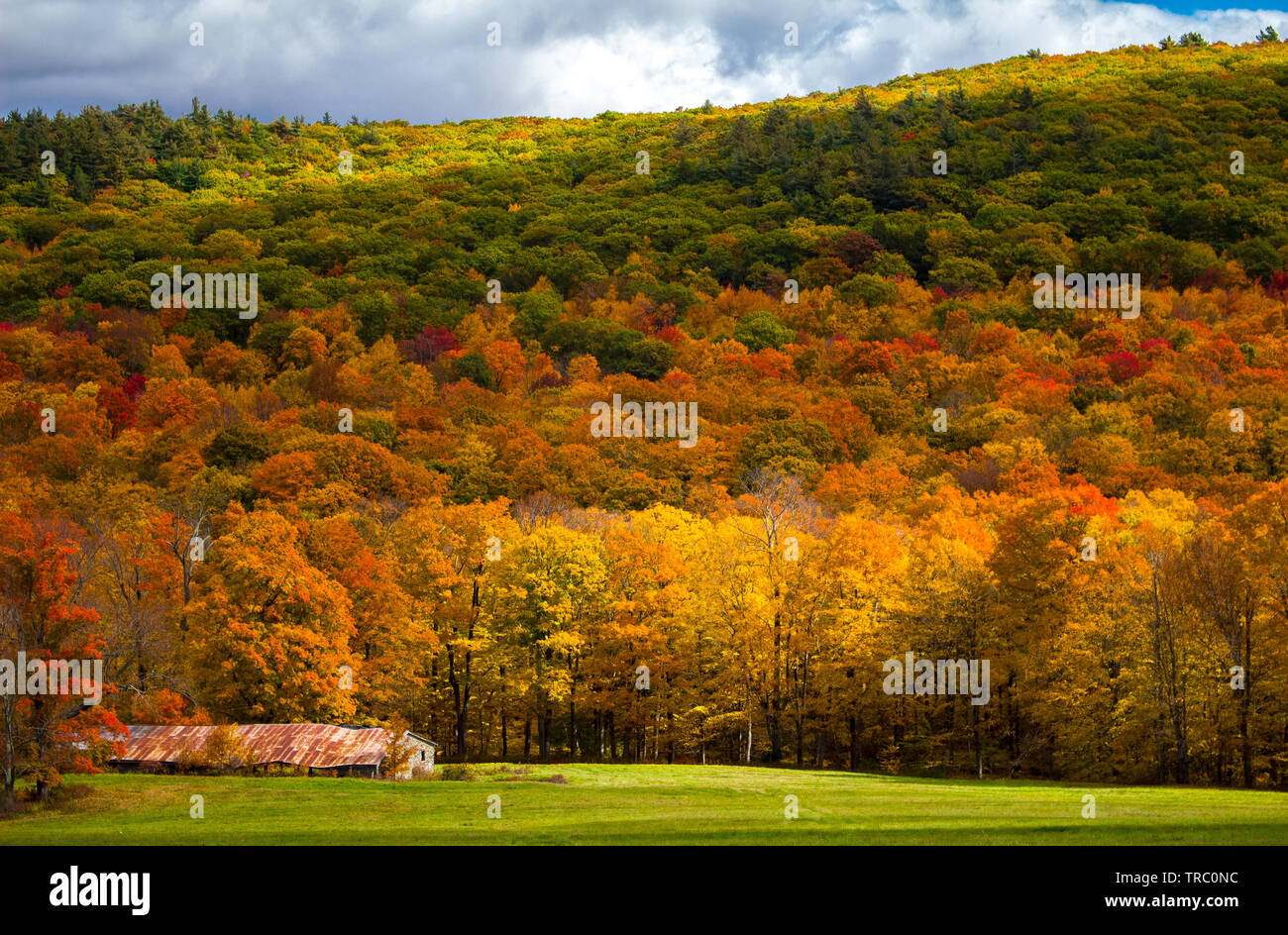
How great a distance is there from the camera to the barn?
1794 inches

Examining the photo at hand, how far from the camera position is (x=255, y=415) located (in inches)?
5064

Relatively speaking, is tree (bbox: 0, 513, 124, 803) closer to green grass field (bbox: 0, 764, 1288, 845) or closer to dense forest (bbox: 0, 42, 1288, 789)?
dense forest (bbox: 0, 42, 1288, 789)

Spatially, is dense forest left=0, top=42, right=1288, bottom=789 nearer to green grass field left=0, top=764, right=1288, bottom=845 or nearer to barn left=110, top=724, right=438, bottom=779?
barn left=110, top=724, right=438, bottom=779

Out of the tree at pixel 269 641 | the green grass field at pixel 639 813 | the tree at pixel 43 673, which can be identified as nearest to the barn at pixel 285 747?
the green grass field at pixel 639 813

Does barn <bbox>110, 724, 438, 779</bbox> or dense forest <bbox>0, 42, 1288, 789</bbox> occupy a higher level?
dense forest <bbox>0, 42, 1288, 789</bbox>

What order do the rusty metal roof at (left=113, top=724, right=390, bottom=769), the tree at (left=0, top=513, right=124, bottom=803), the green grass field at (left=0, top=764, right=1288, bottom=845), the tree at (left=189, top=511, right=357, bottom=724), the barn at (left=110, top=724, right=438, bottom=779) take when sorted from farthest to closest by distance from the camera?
1. the tree at (left=189, top=511, right=357, bottom=724)
2. the rusty metal roof at (left=113, top=724, right=390, bottom=769)
3. the barn at (left=110, top=724, right=438, bottom=779)
4. the tree at (left=0, top=513, right=124, bottom=803)
5. the green grass field at (left=0, top=764, right=1288, bottom=845)

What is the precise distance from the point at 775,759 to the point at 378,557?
23.4 m

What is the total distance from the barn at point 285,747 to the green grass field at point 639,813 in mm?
2281

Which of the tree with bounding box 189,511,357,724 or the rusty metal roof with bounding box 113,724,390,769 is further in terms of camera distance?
the tree with bounding box 189,511,357,724

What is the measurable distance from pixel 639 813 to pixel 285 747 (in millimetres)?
17439

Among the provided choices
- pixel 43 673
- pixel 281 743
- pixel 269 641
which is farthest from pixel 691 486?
pixel 43 673

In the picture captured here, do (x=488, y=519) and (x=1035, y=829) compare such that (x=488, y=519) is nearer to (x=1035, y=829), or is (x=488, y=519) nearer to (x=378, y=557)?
(x=378, y=557)

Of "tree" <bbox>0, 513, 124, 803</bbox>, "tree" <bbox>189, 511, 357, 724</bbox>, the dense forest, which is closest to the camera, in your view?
"tree" <bbox>0, 513, 124, 803</bbox>

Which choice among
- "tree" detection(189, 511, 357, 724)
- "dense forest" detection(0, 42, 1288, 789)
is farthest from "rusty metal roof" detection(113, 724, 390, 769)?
"tree" detection(189, 511, 357, 724)
